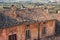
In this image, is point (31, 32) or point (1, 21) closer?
point (1, 21)

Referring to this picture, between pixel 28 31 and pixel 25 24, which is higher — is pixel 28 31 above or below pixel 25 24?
below

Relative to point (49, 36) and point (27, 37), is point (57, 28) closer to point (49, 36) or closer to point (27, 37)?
Result: point (49, 36)

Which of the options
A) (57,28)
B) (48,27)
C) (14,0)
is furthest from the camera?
(14,0)

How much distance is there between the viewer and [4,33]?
2547cm

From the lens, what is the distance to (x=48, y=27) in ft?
109

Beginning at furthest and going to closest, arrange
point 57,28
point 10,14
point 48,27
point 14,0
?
point 14,0
point 57,28
point 48,27
point 10,14

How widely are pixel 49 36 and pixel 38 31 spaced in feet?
10.7

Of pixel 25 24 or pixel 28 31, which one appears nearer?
pixel 25 24

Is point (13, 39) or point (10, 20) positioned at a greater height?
point (10, 20)

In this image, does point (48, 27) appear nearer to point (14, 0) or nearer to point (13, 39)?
point (13, 39)

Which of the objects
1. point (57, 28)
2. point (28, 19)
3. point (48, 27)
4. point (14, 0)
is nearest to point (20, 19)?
point (28, 19)

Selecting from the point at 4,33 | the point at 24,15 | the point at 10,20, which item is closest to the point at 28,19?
the point at 24,15

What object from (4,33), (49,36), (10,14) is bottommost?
(49,36)

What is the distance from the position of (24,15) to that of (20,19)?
2.91m
